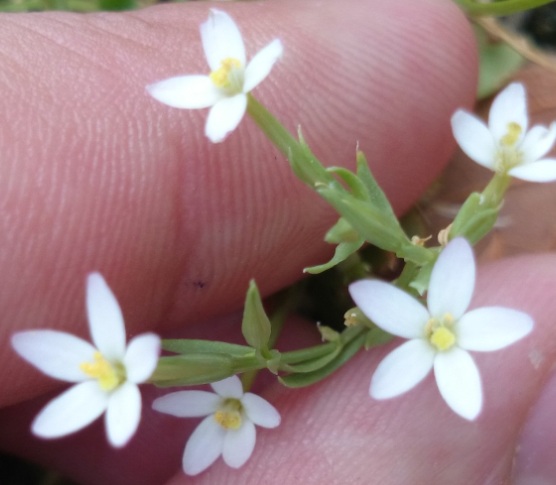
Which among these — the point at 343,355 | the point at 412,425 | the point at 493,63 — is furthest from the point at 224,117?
the point at 493,63

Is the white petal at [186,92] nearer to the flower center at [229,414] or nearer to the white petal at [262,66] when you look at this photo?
the white petal at [262,66]

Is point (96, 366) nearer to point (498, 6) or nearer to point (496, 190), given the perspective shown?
point (496, 190)

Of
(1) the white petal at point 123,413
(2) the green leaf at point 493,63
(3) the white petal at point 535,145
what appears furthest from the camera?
(2) the green leaf at point 493,63

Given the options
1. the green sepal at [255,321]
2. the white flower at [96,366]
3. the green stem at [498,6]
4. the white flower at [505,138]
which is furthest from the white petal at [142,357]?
the green stem at [498,6]

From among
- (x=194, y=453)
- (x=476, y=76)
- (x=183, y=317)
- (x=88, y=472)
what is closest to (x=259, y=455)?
(x=194, y=453)

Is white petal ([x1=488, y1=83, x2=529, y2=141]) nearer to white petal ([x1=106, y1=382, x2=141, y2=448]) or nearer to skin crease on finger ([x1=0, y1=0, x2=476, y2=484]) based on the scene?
skin crease on finger ([x1=0, y1=0, x2=476, y2=484])

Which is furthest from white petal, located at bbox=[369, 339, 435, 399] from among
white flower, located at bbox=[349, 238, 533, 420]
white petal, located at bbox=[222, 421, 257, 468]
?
white petal, located at bbox=[222, 421, 257, 468]
